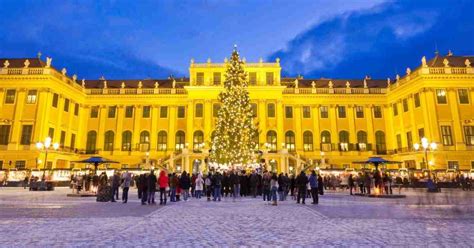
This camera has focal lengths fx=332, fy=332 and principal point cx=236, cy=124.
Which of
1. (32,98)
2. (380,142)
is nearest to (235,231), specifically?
(32,98)

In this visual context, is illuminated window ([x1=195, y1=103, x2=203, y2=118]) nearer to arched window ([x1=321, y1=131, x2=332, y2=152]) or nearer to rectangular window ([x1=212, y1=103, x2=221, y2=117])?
rectangular window ([x1=212, y1=103, x2=221, y2=117])

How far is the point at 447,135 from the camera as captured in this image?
125 ft

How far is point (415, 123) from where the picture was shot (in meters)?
40.7

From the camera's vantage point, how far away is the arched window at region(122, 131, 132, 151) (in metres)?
47.9

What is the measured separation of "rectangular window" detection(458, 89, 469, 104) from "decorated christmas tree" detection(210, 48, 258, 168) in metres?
26.5

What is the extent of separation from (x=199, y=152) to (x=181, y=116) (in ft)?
26.6

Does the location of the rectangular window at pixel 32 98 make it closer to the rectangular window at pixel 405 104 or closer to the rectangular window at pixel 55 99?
the rectangular window at pixel 55 99

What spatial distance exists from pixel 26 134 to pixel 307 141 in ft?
118

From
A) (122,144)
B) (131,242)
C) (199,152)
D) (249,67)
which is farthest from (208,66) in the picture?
A: (131,242)

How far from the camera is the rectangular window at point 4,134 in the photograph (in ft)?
128

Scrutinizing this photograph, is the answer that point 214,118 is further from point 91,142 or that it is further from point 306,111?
point 91,142

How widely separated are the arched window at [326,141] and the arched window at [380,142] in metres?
6.78

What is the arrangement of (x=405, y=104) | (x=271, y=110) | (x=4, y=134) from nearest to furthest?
(x=4, y=134)
(x=405, y=104)
(x=271, y=110)

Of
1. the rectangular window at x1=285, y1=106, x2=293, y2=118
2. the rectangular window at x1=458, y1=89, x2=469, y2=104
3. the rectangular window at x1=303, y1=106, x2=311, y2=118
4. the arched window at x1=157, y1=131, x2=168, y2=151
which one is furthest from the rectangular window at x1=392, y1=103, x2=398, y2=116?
the arched window at x1=157, y1=131, x2=168, y2=151
